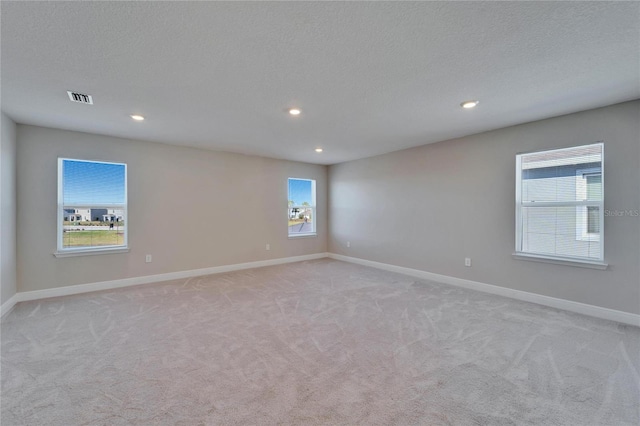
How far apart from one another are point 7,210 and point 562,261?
269 inches

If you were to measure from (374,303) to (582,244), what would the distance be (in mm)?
2595

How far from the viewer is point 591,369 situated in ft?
6.95

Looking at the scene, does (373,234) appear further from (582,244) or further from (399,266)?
(582,244)

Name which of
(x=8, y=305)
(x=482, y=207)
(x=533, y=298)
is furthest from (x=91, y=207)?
(x=533, y=298)

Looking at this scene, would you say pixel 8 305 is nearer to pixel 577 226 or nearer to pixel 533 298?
pixel 533 298

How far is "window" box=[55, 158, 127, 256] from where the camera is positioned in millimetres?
4004

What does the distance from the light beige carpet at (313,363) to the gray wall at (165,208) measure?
678 mm

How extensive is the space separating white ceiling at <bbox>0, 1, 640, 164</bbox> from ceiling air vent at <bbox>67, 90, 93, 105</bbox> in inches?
2.5

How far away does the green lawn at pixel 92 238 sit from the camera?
404 cm

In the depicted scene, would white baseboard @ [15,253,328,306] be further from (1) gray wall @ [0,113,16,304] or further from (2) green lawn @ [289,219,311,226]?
(2) green lawn @ [289,219,311,226]

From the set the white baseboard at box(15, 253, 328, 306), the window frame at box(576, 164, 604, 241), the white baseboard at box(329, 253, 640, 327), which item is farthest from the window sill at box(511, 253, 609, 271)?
the white baseboard at box(15, 253, 328, 306)

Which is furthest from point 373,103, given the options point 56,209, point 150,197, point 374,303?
point 56,209

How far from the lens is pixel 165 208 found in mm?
4742

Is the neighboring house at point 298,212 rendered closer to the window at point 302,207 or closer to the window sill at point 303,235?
the window at point 302,207
